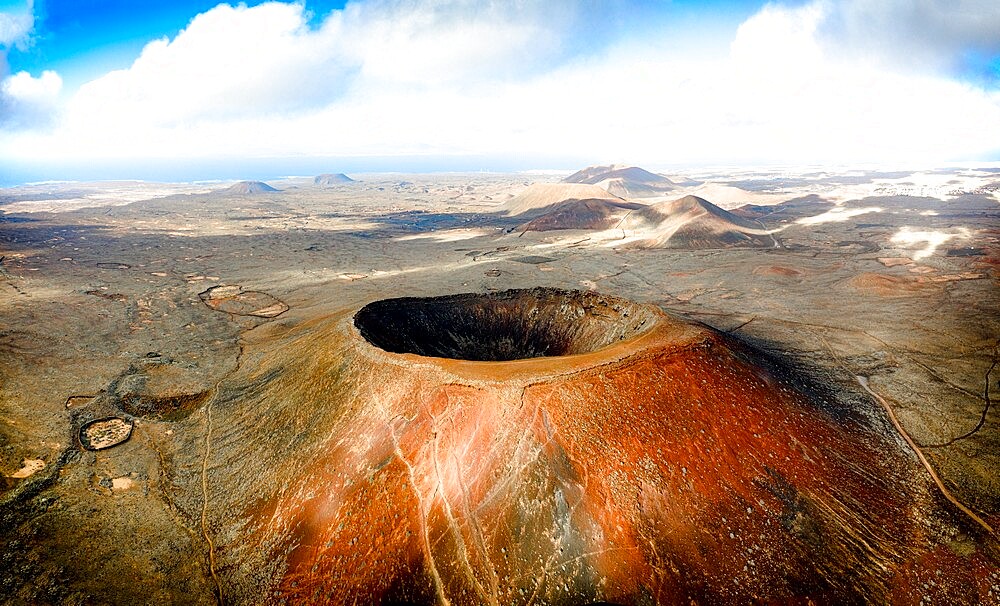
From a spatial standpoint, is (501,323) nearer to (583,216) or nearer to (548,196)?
(583,216)

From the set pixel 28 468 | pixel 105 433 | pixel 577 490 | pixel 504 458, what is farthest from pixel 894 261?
pixel 28 468

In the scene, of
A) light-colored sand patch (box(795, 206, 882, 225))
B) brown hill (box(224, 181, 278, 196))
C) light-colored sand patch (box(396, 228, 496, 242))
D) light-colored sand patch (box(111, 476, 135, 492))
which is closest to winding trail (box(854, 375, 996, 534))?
light-colored sand patch (box(111, 476, 135, 492))

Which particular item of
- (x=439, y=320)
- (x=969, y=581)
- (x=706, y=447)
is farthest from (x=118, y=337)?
(x=969, y=581)

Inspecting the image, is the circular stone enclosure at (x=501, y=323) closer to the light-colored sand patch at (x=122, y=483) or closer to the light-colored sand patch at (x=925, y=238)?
the light-colored sand patch at (x=122, y=483)

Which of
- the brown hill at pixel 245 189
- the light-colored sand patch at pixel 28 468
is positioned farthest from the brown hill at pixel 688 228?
the brown hill at pixel 245 189

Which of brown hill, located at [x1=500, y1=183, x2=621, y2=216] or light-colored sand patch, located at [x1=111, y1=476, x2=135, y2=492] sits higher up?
brown hill, located at [x1=500, y1=183, x2=621, y2=216]

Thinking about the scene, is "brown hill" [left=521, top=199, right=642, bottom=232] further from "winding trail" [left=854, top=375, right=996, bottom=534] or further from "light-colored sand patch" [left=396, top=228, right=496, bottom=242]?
"winding trail" [left=854, top=375, right=996, bottom=534]
